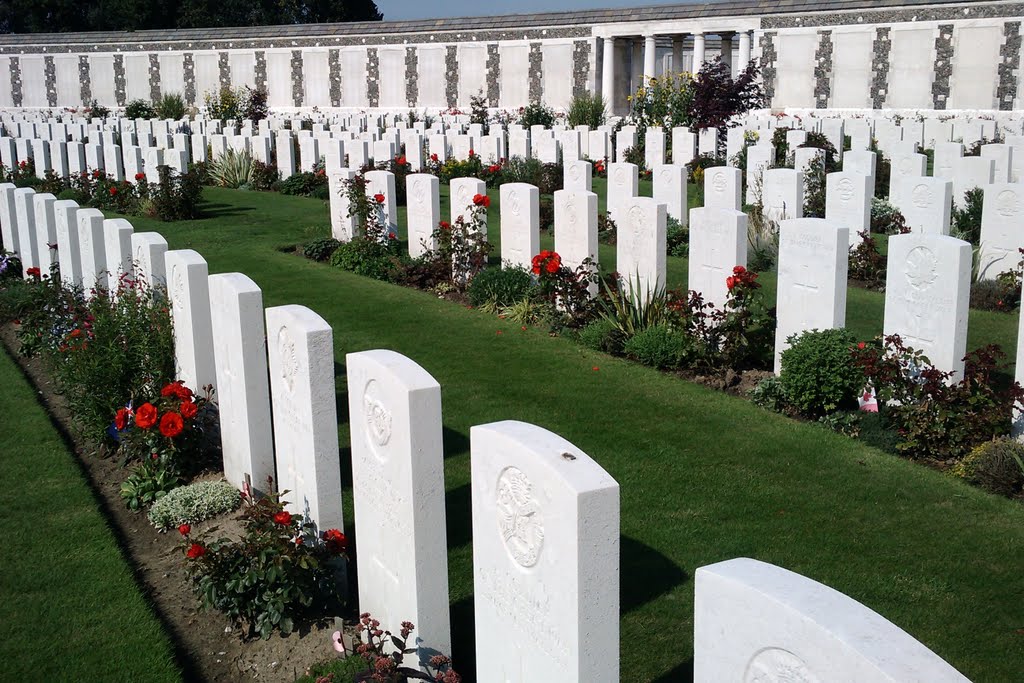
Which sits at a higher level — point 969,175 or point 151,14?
point 151,14

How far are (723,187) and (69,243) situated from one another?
790 centimetres

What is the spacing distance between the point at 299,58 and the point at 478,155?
81.5 ft

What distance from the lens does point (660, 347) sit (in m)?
9.16

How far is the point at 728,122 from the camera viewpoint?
85.8ft

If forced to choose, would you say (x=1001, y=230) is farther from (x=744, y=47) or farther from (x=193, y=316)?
(x=744, y=47)

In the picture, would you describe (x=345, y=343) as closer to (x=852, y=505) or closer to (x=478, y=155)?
(x=852, y=505)

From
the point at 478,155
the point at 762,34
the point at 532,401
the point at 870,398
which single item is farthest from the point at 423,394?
the point at 762,34

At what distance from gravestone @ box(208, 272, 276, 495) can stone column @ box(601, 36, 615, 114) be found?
32851 mm

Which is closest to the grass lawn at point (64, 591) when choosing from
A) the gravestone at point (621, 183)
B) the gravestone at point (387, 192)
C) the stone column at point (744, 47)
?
the gravestone at point (387, 192)

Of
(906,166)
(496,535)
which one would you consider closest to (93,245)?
(496,535)

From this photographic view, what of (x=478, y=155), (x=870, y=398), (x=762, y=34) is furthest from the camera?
(x=762, y=34)

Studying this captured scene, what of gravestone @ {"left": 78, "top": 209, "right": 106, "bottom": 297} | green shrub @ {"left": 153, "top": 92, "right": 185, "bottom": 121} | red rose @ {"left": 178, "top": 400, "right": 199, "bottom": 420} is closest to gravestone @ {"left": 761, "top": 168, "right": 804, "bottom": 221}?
gravestone @ {"left": 78, "top": 209, "right": 106, "bottom": 297}

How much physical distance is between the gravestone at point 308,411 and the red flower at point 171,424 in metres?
1.04

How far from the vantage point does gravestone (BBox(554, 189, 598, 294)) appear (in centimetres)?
1082
